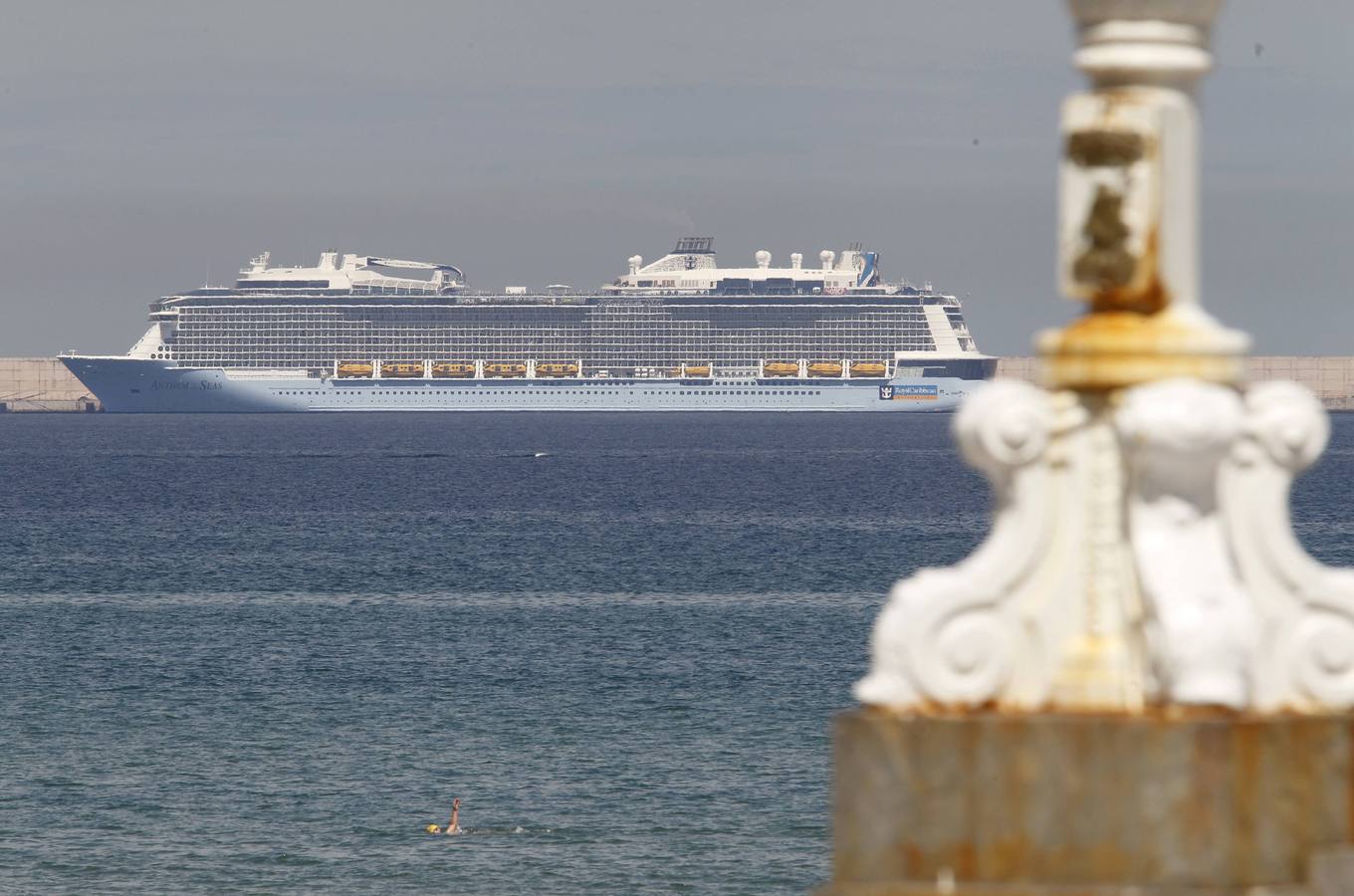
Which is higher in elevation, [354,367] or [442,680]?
[354,367]

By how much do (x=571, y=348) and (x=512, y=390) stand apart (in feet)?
20.5

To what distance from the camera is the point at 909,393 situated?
18562 cm

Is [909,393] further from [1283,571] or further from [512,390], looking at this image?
[1283,571]

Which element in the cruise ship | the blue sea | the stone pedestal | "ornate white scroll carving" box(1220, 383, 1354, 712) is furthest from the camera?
the cruise ship

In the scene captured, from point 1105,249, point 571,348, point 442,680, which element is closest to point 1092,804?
point 1105,249

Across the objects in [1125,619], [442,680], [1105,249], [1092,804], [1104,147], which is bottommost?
[442,680]

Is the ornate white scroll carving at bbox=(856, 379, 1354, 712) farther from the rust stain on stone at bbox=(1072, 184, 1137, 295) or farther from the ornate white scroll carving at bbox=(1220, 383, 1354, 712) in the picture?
the rust stain on stone at bbox=(1072, 184, 1137, 295)

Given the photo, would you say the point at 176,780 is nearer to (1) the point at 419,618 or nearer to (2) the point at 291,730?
(2) the point at 291,730

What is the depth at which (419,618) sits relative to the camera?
48.2 metres

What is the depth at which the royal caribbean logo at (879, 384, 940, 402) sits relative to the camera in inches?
7281

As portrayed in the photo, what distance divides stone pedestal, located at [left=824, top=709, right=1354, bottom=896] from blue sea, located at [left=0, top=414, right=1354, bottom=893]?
65.9ft

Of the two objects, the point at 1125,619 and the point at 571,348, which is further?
the point at 571,348

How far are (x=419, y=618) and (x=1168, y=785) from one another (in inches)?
1806

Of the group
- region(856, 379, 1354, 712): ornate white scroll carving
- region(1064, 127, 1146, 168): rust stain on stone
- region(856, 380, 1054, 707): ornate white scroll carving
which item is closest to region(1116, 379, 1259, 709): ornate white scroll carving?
region(856, 379, 1354, 712): ornate white scroll carving
